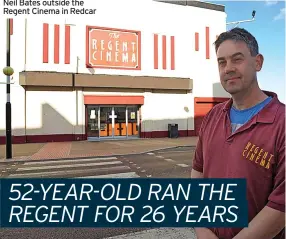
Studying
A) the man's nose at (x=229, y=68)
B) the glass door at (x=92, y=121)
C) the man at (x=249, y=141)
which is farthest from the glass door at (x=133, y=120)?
the man's nose at (x=229, y=68)

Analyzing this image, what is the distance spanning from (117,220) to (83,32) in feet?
53.2

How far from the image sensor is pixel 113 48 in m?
18.2

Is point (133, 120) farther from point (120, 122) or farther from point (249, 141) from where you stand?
point (249, 141)

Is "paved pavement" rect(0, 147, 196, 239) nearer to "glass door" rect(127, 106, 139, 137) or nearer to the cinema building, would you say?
the cinema building

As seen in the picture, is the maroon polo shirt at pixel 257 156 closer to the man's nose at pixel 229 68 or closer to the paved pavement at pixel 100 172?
the man's nose at pixel 229 68

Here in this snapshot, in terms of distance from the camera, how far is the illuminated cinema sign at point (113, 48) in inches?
691

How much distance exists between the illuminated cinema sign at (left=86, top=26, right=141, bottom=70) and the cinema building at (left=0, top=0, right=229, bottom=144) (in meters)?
0.06

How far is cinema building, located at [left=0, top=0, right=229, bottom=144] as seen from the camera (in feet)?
53.0

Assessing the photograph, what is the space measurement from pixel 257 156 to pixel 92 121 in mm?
17035

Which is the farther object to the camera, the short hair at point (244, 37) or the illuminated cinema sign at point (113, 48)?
the illuminated cinema sign at point (113, 48)

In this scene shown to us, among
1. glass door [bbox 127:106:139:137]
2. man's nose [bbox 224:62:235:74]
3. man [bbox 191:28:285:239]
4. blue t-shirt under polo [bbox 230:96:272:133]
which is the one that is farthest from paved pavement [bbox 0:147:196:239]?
glass door [bbox 127:106:139:137]

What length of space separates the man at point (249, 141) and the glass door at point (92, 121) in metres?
16.6

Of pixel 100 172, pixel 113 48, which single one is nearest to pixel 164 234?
pixel 100 172

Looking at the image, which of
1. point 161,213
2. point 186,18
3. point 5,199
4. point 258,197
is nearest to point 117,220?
point 161,213
